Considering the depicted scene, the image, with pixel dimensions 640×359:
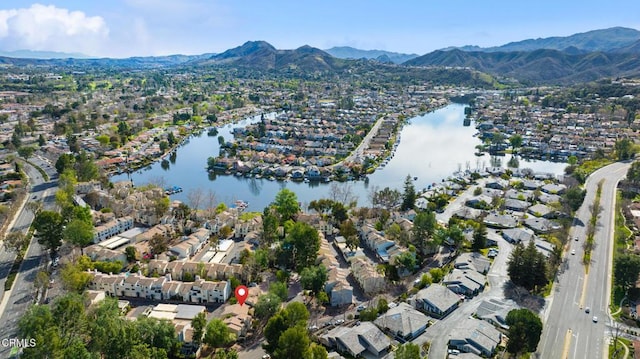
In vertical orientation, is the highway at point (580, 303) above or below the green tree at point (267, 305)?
below

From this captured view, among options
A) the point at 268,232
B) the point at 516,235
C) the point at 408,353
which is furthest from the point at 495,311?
the point at 268,232

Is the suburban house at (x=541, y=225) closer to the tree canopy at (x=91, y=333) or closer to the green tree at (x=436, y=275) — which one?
the green tree at (x=436, y=275)

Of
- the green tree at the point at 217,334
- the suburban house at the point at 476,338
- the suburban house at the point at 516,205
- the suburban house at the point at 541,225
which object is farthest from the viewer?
the suburban house at the point at 516,205

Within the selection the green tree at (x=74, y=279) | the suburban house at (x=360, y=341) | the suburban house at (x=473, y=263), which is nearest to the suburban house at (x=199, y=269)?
the green tree at (x=74, y=279)

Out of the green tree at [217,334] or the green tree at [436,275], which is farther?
the green tree at [436,275]

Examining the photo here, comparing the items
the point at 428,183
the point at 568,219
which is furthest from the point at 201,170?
the point at 568,219

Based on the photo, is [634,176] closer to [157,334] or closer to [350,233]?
[350,233]

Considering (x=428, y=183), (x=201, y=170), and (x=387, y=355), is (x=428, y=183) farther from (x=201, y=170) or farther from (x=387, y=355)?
(x=387, y=355)

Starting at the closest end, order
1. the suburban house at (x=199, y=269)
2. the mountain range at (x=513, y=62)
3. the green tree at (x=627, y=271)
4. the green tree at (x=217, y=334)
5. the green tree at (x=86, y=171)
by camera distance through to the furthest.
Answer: the green tree at (x=217, y=334) < the green tree at (x=627, y=271) < the suburban house at (x=199, y=269) < the green tree at (x=86, y=171) < the mountain range at (x=513, y=62)

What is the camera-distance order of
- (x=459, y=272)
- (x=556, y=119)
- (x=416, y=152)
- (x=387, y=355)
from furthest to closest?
1. (x=556, y=119)
2. (x=416, y=152)
3. (x=459, y=272)
4. (x=387, y=355)
